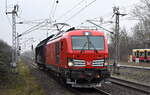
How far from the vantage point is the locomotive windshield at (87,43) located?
14.5 m

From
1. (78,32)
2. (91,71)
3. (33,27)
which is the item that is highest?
(33,27)

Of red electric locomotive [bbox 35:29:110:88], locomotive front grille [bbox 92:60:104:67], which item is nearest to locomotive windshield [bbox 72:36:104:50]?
red electric locomotive [bbox 35:29:110:88]

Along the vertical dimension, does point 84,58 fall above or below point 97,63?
above

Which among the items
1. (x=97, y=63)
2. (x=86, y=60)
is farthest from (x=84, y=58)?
(x=97, y=63)

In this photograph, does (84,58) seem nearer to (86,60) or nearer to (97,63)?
(86,60)

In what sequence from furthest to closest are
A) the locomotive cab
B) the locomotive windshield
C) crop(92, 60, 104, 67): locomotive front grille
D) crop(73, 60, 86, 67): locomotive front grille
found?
the locomotive windshield
crop(92, 60, 104, 67): locomotive front grille
crop(73, 60, 86, 67): locomotive front grille
the locomotive cab

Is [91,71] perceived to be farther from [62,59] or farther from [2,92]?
[2,92]

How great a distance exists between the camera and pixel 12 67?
2625 cm

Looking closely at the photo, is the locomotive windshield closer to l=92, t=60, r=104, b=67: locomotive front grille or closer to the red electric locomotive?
the red electric locomotive

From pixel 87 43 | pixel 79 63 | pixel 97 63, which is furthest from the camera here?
pixel 87 43

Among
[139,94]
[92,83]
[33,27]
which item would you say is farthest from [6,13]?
[139,94]

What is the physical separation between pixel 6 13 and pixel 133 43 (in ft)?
155

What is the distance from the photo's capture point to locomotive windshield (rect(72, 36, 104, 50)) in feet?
47.6

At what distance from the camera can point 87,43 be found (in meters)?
14.6
